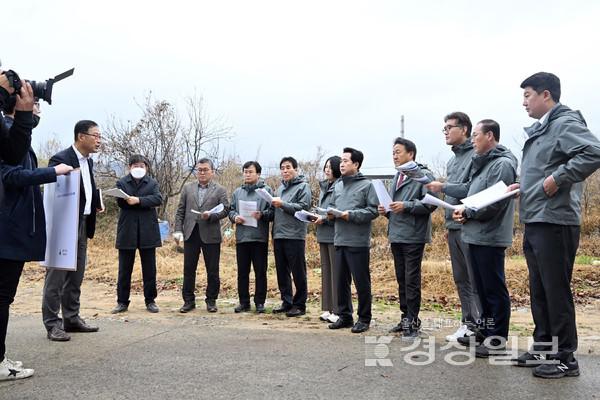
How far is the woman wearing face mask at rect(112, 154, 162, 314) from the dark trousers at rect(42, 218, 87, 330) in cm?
157

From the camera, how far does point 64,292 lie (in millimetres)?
5770

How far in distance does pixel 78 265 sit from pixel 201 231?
2.19 m

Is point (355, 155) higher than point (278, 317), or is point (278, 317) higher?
point (355, 155)

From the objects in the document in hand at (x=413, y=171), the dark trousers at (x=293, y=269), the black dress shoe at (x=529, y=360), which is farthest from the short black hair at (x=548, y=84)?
the dark trousers at (x=293, y=269)

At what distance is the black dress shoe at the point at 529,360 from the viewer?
13.6 ft

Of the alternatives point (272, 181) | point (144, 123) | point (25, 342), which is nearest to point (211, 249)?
point (25, 342)

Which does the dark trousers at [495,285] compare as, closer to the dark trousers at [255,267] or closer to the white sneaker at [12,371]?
A: the dark trousers at [255,267]

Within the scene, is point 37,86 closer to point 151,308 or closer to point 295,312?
point 151,308

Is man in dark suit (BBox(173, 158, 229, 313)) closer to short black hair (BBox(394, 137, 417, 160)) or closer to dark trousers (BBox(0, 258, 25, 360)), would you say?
short black hair (BBox(394, 137, 417, 160))

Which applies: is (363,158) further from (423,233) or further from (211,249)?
(211,249)

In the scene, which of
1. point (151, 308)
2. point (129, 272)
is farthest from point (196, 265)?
point (129, 272)

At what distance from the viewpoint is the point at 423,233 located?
5539 millimetres

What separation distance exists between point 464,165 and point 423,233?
2.88 ft

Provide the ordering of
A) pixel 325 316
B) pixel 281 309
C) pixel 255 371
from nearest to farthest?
pixel 255 371
pixel 325 316
pixel 281 309
